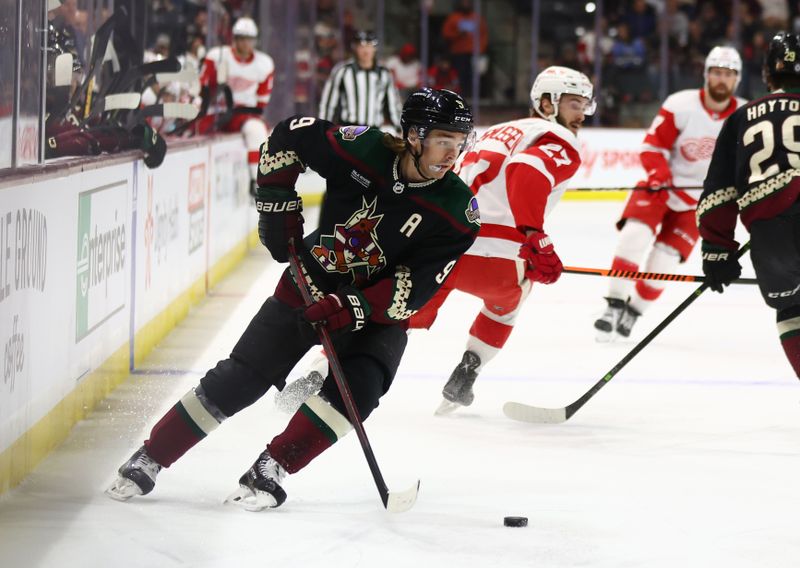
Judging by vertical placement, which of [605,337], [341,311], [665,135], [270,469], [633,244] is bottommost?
[605,337]

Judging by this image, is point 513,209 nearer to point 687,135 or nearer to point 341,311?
point 341,311

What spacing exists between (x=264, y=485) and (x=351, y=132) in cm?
76

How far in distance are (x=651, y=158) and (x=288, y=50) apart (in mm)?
5858

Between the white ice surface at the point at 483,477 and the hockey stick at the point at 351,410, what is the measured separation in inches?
1.6

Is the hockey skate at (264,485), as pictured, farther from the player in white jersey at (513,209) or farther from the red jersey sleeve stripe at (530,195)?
the red jersey sleeve stripe at (530,195)

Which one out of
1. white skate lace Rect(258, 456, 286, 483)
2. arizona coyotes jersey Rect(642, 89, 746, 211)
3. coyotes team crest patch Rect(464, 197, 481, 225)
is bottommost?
white skate lace Rect(258, 456, 286, 483)

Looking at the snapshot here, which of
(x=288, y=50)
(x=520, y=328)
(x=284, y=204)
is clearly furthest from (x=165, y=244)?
(x=288, y=50)

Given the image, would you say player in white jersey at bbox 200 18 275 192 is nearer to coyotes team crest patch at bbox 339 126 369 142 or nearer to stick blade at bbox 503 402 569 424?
stick blade at bbox 503 402 569 424

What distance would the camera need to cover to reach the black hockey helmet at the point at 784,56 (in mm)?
3338

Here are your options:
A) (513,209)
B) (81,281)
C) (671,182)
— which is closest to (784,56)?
(513,209)

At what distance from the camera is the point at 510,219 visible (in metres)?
3.70

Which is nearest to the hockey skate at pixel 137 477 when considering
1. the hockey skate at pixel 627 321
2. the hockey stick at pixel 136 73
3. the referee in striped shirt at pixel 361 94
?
the hockey stick at pixel 136 73

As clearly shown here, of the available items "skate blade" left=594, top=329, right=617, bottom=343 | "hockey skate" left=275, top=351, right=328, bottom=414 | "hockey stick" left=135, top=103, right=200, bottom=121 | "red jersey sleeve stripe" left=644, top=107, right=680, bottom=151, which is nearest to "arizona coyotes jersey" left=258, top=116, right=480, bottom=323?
"hockey skate" left=275, top=351, right=328, bottom=414

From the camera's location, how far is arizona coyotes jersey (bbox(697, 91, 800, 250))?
3307mm
